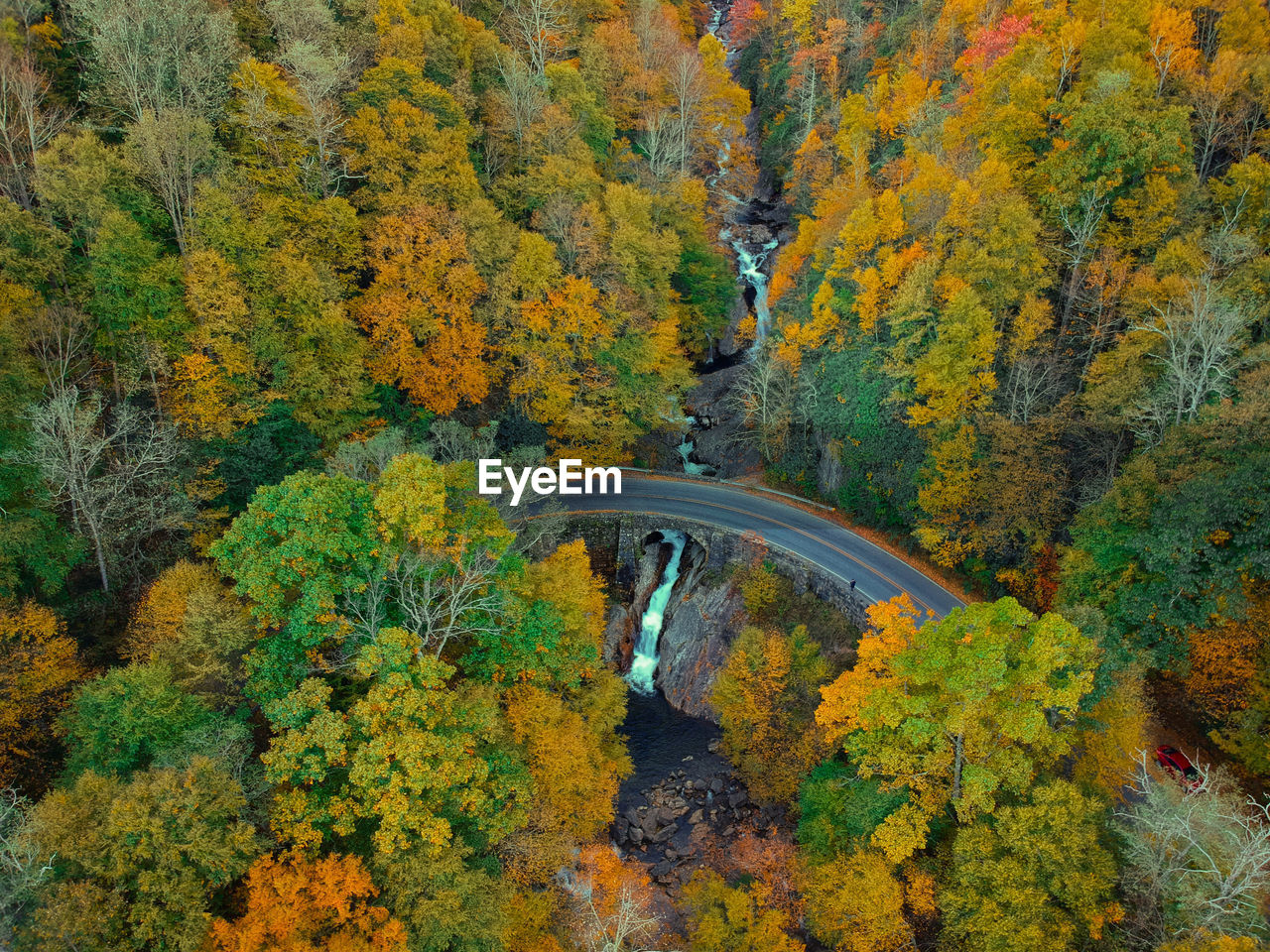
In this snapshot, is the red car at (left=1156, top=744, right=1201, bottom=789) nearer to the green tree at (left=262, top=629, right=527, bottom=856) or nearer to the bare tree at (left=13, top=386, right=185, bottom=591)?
the green tree at (left=262, top=629, right=527, bottom=856)

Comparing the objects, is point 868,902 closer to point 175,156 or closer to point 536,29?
point 175,156

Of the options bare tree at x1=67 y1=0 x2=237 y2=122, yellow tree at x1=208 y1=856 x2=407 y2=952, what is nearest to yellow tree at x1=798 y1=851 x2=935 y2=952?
yellow tree at x1=208 y1=856 x2=407 y2=952

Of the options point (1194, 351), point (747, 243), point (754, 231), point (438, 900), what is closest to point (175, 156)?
point (438, 900)

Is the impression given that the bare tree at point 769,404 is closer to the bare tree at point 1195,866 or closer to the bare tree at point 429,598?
the bare tree at point 429,598

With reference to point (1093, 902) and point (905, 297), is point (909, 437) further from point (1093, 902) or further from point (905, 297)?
point (1093, 902)

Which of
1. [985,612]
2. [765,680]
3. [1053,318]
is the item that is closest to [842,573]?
[765,680]

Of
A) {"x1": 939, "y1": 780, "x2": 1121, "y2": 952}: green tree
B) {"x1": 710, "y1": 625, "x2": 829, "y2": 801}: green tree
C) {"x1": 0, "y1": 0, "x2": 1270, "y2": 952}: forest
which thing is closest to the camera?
{"x1": 939, "y1": 780, "x2": 1121, "y2": 952}: green tree

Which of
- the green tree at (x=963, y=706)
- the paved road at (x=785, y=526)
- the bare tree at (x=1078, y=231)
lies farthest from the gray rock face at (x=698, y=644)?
the bare tree at (x=1078, y=231)
